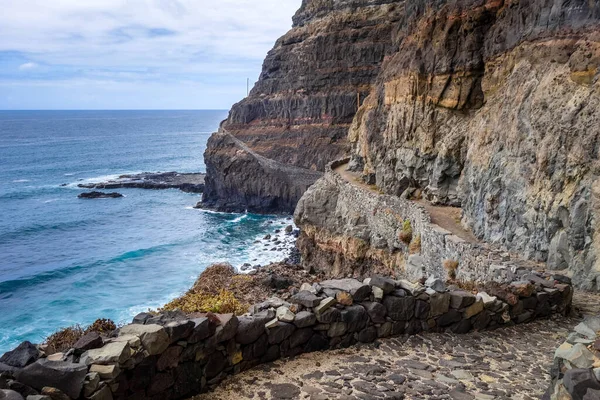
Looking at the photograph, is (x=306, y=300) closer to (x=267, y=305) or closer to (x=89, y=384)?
(x=267, y=305)

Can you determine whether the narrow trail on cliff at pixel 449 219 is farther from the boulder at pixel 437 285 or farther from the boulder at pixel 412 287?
the boulder at pixel 412 287

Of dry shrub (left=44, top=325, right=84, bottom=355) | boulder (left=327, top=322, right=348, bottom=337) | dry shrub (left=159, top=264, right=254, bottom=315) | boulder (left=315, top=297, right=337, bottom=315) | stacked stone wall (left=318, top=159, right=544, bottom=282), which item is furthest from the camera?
stacked stone wall (left=318, top=159, right=544, bottom=282)

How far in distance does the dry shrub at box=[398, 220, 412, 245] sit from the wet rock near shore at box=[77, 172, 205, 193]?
61.5 meters

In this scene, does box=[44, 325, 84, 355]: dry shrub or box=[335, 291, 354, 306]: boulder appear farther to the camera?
box=[335, 291, 354, 306]: boulder

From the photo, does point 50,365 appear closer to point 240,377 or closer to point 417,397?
point 240,377

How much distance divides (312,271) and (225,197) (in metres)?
35.6

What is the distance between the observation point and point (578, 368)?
19.9ft

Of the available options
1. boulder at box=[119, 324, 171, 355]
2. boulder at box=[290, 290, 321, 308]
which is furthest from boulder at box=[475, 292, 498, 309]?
boulder at box=[119, 324, 171, 355]

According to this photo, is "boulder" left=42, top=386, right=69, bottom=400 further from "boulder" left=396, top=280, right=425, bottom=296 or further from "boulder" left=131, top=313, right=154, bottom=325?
"boulder" left=396, top=280, right=425, bottom=296

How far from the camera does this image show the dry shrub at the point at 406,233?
86.8 feet

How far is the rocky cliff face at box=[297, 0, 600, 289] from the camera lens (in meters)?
15.9

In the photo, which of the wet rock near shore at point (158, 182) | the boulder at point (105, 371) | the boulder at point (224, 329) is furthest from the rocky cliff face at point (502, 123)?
the wet rock near shore at point (158, 182)

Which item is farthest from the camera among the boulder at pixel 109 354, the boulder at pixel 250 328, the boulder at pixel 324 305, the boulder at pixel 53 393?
the boulder at pixel 324 305

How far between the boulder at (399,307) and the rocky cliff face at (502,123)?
7.10 metres
